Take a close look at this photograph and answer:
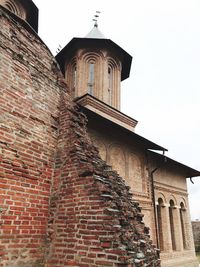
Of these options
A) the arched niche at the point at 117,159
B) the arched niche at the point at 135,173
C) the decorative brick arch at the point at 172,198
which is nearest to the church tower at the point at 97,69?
the arched niche at the point at 135,173

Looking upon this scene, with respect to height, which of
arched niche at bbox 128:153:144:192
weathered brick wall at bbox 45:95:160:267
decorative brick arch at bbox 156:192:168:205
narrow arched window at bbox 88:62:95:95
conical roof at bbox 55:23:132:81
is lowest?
weathered brick wall at bbox 45:95:160:267

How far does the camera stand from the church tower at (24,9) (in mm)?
13016

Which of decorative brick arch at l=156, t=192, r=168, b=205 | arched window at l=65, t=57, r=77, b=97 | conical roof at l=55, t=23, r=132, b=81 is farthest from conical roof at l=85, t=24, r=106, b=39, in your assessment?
decorative brick arch at l=156, t=192, r=168, b=205

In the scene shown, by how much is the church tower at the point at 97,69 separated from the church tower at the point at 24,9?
2452 millimetres

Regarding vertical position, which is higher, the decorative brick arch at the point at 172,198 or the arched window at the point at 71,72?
the arched window at the point at 71,72

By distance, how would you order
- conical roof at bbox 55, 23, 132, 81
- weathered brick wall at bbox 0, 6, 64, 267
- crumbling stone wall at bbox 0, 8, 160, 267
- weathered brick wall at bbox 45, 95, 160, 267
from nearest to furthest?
weathered brick wall at bbox 45, 95, 160, 267, crumbling stone wall at bbox 0, 8, 160, 267, weathered brick wall at bbox 0, 6, 64, 267, conical roof at bbox 55, 23, 132, 81

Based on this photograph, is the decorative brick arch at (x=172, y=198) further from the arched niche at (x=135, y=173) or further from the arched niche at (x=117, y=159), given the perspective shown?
the arched niche at (x=117, y=159)

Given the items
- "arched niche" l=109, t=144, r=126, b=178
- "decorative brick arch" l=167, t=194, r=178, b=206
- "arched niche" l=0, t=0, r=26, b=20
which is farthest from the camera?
"arched niche" l=0, t=0, r=26, b=20

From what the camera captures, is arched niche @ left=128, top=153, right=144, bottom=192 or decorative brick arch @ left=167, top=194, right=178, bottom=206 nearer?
arched niche @ left=128, top=153, right=144, bottom=192

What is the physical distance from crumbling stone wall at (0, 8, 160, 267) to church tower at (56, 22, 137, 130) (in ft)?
26.1

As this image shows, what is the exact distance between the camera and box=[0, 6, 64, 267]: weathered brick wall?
12.3 ft

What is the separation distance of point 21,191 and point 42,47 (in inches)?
129

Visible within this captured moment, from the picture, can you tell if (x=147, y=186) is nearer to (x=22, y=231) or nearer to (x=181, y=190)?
(x=181, y=190)

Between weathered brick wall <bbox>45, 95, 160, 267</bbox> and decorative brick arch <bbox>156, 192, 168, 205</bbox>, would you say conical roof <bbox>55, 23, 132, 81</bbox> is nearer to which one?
decorative brick arch <bbox>156, 192, 168, 205</bbox>
